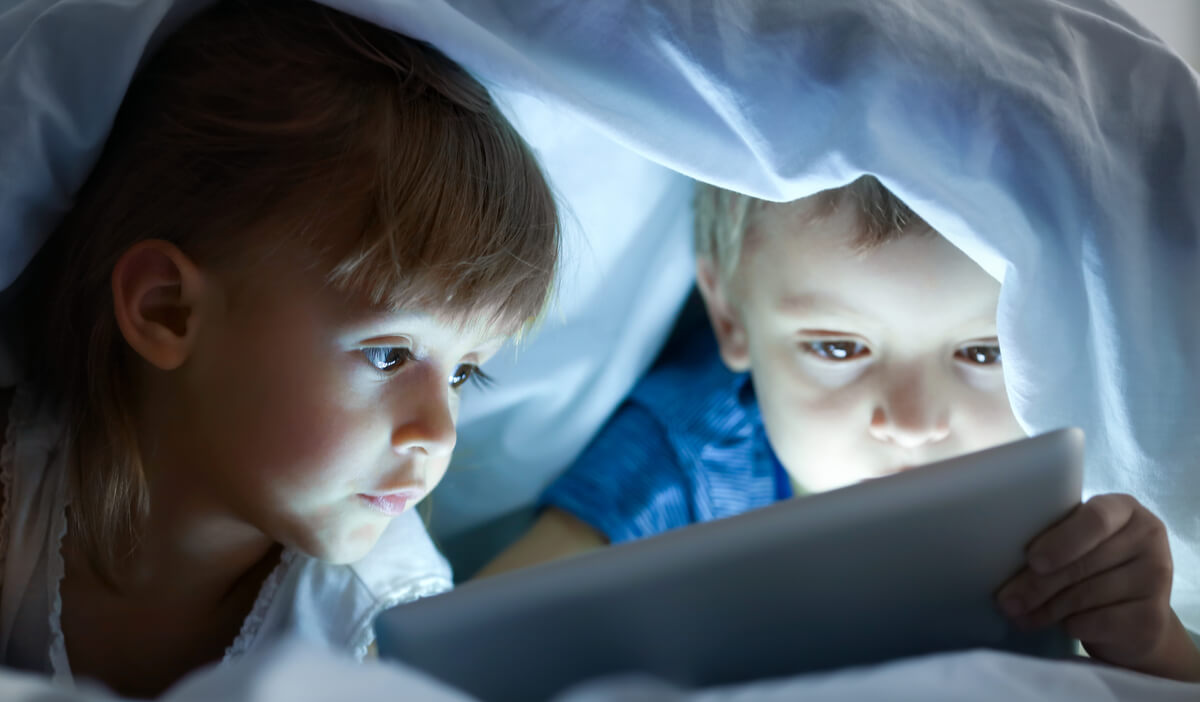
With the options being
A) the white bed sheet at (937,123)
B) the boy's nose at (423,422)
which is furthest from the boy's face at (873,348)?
the boy's nose at (423,422)

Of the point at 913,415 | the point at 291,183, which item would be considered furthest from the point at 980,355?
the point at 291,183

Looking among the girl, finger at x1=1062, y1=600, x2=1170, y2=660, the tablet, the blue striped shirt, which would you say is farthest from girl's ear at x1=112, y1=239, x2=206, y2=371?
finger at x1=1062, y1=600, x2=1170, y2=660

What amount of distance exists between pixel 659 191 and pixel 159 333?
494mm

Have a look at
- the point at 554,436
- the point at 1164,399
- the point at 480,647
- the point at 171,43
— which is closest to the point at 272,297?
the point at 171,43

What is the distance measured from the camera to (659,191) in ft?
3.21

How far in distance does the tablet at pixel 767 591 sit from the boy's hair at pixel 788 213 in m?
0.32

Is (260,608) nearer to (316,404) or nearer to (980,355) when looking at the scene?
(316,404)

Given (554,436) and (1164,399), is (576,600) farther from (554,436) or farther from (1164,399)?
(554,436)

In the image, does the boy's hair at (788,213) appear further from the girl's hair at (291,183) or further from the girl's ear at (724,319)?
the girl's hair at (291,183)

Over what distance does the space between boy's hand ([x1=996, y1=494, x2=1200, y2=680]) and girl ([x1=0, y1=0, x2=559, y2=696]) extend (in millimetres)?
382

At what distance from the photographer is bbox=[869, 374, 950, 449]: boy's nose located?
2.62ft

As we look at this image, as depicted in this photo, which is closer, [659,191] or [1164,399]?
[1164,399]

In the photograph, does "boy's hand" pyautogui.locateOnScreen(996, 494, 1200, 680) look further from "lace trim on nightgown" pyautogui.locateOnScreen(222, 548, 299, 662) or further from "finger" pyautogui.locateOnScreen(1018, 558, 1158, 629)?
"lace trim on nightgown" pyautogui.locateOnScreen(222, 548, 299, 662)

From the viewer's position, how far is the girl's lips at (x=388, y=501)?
2.27 feet
